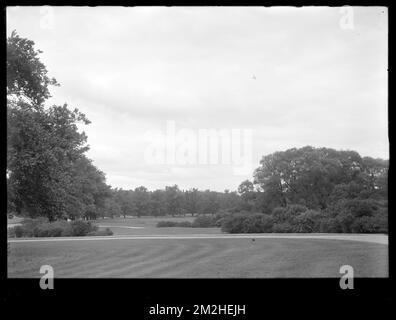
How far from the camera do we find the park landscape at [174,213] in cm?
734

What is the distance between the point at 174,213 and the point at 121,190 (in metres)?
1.43

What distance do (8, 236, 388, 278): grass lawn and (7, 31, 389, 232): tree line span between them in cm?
86

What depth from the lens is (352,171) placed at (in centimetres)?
975

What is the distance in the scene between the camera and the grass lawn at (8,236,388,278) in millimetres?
6789

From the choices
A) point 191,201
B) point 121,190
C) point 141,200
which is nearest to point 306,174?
point 191,201

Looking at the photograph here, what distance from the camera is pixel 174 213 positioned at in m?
8.94

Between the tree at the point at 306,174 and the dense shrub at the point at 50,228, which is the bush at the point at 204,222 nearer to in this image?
the tree at the point at 306,174

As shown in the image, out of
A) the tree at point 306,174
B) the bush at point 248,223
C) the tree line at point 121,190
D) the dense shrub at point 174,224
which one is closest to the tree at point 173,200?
the tree line at point 121,190

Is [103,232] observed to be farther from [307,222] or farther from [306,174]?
[306,174]
